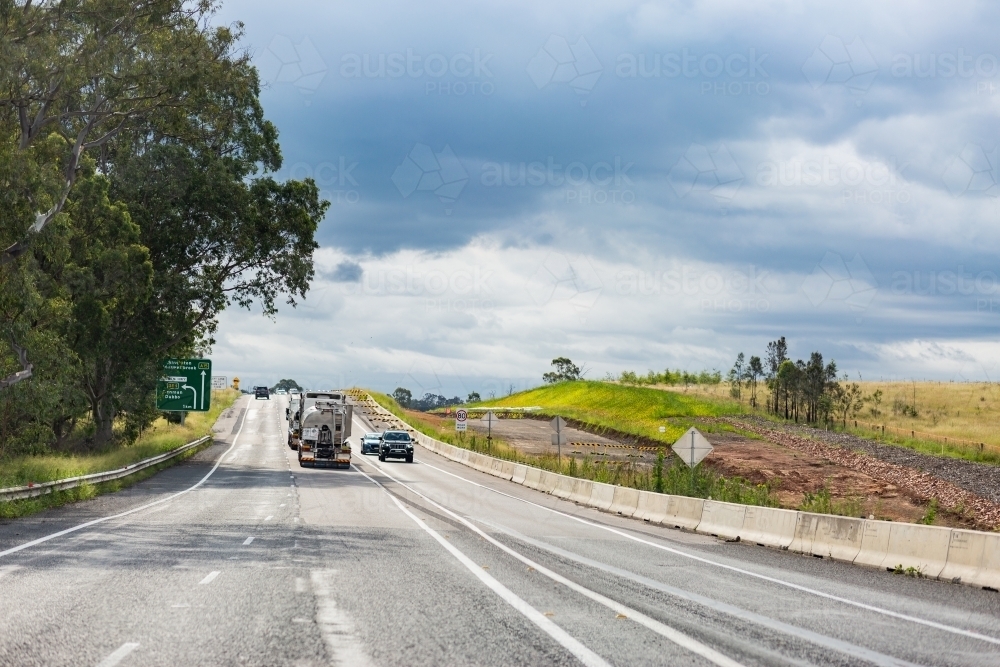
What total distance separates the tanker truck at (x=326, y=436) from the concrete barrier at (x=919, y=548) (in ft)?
130

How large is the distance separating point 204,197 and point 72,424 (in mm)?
20746

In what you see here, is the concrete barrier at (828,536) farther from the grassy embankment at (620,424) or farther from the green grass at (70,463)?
the green grass at (70,463)

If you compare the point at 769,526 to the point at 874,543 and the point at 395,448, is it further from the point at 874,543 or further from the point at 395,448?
the point at 395,448

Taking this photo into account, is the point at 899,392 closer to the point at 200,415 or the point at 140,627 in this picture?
the point at 200,415

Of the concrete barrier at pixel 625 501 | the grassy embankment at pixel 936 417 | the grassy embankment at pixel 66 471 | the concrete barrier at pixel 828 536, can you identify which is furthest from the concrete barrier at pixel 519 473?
the grassy embankment at pixel 936 417

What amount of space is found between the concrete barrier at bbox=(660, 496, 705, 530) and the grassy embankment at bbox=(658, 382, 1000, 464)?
41.9 meters

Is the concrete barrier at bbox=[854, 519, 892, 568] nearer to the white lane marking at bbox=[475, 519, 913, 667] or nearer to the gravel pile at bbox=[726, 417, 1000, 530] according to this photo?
the white lane marking at bbox=[475, 519, 913, 667]

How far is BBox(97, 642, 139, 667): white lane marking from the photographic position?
737cm

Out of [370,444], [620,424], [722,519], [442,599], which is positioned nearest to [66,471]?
[722,519]

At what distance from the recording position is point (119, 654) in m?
7.70

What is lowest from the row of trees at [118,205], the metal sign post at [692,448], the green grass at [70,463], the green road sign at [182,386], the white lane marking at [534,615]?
the green grass at [70,463]

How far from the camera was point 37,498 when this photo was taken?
25.5m

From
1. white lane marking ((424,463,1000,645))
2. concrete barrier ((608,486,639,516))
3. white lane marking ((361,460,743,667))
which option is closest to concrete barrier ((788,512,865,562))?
white lane marking ((424,463,1000,645))

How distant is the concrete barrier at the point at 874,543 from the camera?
53.1 ft
